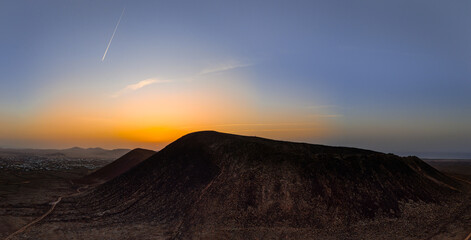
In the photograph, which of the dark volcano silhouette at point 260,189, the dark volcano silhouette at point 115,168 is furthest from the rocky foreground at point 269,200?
the dark volcano silhouette at point 115,168

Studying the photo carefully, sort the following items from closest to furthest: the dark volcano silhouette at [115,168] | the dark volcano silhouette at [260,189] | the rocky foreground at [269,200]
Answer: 1. the rocky foreground at [269,200]
2. the dark volcano silhouette at [260,189]
3. the dark volcano silhouette at [115,168]

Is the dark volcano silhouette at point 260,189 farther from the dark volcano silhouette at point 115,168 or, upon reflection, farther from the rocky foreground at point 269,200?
the dark volcano silhouette at point 115,168

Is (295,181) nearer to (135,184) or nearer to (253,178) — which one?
(253,178)

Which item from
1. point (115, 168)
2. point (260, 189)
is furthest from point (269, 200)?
point (115, 168)

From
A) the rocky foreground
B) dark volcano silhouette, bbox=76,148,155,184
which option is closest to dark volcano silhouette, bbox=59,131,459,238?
the rocky foreground

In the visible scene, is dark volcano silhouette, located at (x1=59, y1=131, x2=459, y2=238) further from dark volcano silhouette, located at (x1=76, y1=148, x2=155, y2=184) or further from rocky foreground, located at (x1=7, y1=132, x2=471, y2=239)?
dark volcano silhouette, located at (x1=76, y1=148, x2=155, y2=184)

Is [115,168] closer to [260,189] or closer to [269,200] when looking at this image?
[260,189]
